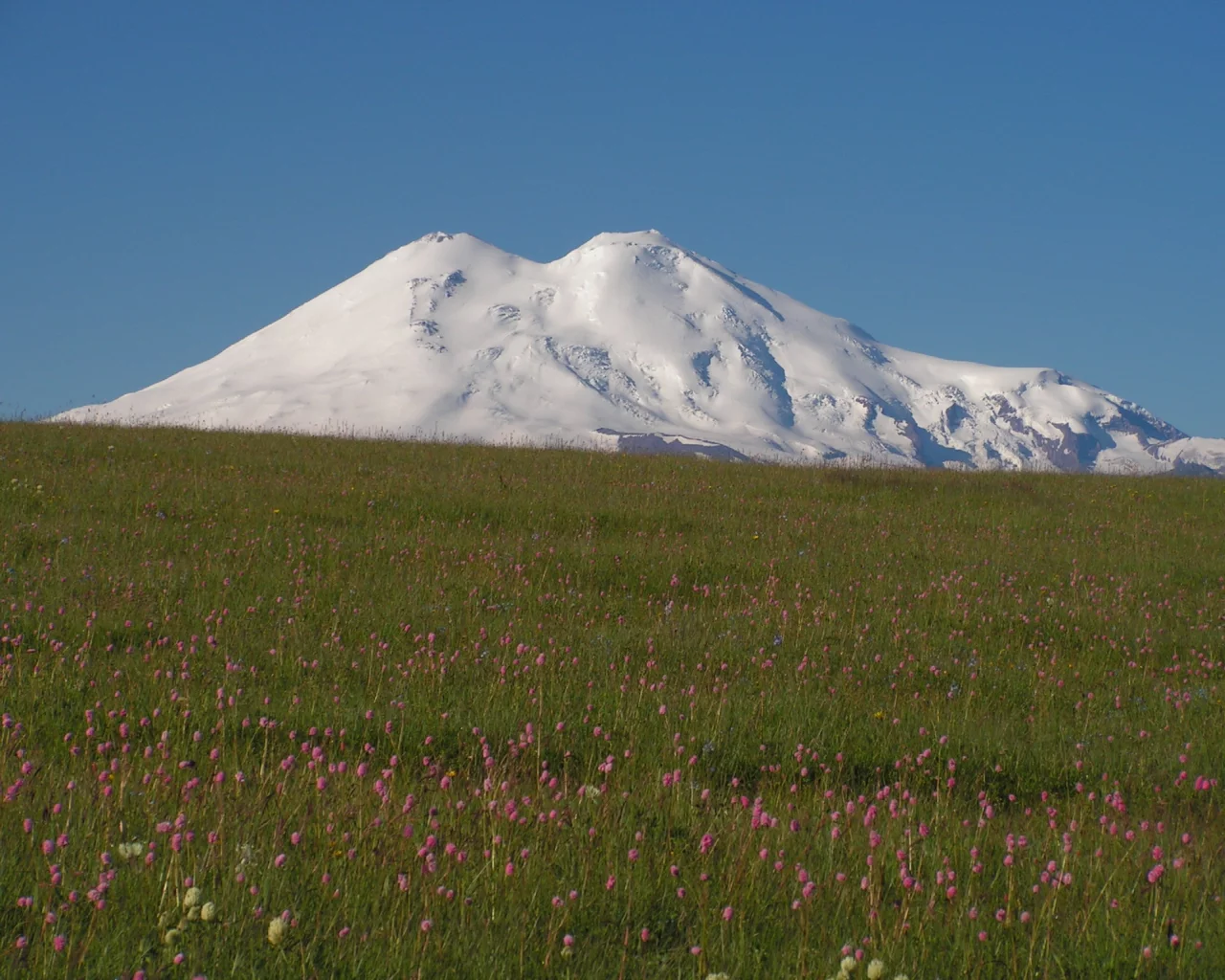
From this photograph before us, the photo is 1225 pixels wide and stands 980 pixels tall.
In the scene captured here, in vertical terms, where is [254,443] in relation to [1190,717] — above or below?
above

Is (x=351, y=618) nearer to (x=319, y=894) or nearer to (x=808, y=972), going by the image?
(x=319, y=894)

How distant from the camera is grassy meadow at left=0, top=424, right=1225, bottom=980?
3.97m

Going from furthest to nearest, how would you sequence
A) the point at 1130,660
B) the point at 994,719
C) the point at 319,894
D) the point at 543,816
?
the point at 1130,660 < the point at 994,719 < the point at 543,816 < the point at 319,894

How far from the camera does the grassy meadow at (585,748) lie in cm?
397

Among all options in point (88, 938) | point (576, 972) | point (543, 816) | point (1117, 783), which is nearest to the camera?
point (88, 938)

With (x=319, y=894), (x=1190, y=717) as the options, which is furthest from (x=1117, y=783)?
(x=319, y=894)

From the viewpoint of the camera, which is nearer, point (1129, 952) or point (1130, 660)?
point (1129, 952)

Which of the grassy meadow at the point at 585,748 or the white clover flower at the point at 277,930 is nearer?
the white clover flower at the point at 277,930

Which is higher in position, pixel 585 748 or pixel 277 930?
pixel 277 930

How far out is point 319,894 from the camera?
4.11 meters

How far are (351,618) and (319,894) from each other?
547 centimetres

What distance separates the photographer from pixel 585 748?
6.71m

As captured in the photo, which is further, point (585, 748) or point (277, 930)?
point (585, 748)

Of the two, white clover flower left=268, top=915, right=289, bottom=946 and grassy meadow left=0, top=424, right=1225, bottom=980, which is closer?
white clover flower left=268, top=915, right=289, bottom=946
